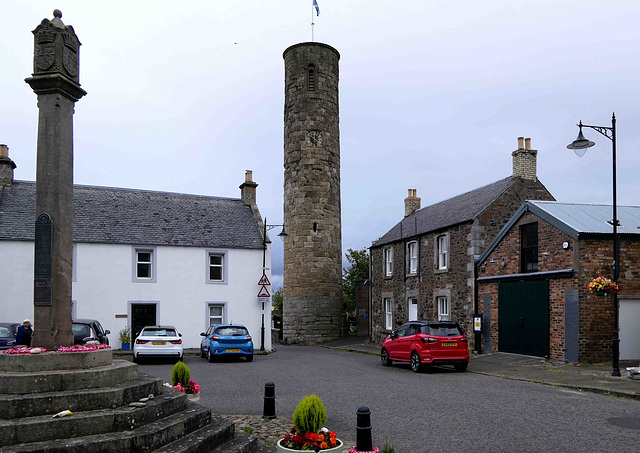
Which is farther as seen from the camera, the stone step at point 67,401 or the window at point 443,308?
the window at point 443,308

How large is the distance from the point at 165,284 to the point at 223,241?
3.58 meters

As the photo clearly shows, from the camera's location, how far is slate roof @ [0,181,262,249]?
26250mm

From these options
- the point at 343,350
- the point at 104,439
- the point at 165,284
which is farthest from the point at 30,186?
the point at 104,439

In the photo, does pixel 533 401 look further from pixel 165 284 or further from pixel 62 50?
pixel 165 284

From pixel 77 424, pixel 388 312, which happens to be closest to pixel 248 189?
pixel 388 312

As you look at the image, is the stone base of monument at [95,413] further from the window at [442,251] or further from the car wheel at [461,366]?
the window at [442,251]

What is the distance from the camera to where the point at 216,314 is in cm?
2822

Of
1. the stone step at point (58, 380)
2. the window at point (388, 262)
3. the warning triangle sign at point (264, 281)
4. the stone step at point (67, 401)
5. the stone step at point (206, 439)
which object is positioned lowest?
the stone step at point (206, 439)

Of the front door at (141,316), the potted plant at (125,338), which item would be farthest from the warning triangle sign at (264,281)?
the potted plant at (125,338)

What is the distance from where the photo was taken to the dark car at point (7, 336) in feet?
52.8

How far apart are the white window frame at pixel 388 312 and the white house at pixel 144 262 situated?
6.92 meters

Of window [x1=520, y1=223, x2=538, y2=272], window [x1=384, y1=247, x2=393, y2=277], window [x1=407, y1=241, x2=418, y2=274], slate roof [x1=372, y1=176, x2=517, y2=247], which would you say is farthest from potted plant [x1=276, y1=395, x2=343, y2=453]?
window [x1=384, y1=247, x2=393, y2=277]

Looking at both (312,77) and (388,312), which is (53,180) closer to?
(388,312)

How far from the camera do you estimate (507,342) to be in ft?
69.5
